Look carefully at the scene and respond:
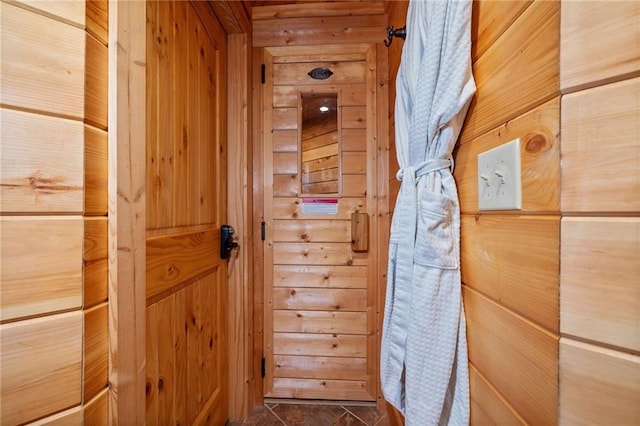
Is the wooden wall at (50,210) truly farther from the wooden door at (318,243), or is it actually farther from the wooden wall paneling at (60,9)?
the wooden door at (318,243)

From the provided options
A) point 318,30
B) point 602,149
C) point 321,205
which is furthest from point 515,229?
point 318,30

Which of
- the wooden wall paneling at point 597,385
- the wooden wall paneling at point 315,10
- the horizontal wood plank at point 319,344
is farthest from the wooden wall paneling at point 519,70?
the horizontal wood plank at point 319,344

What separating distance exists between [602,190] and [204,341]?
135 centimetres

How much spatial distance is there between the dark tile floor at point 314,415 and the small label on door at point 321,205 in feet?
3.71

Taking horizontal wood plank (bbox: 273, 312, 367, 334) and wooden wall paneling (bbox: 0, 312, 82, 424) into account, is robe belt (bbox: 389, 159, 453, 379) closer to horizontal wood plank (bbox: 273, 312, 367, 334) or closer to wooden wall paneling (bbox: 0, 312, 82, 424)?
horizontal wood plank (bbox: 273, 312, 367, 334)

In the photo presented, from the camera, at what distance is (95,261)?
57cm

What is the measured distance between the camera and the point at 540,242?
1.36 ft

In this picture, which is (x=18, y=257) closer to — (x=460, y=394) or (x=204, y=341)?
(x=204, y=341)

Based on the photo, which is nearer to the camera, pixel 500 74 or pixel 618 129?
pixel 618 129

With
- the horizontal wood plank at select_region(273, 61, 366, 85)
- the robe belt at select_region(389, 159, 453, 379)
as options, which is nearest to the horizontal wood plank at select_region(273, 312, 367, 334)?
the robe belt at select_region(389, 159, 453, 379)

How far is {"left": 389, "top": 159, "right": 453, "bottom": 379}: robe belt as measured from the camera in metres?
0.73

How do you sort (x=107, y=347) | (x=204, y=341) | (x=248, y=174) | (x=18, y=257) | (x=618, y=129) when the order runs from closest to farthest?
(x=618, y=129)
(x=18, y=257)
(x=107, y=347)
(x=204, y=341)
(x=248, y=174)

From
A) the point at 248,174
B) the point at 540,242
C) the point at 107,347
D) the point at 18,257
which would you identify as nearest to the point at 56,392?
the point at 107,347

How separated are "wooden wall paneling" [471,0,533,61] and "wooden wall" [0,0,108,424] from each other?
0.88 metres
